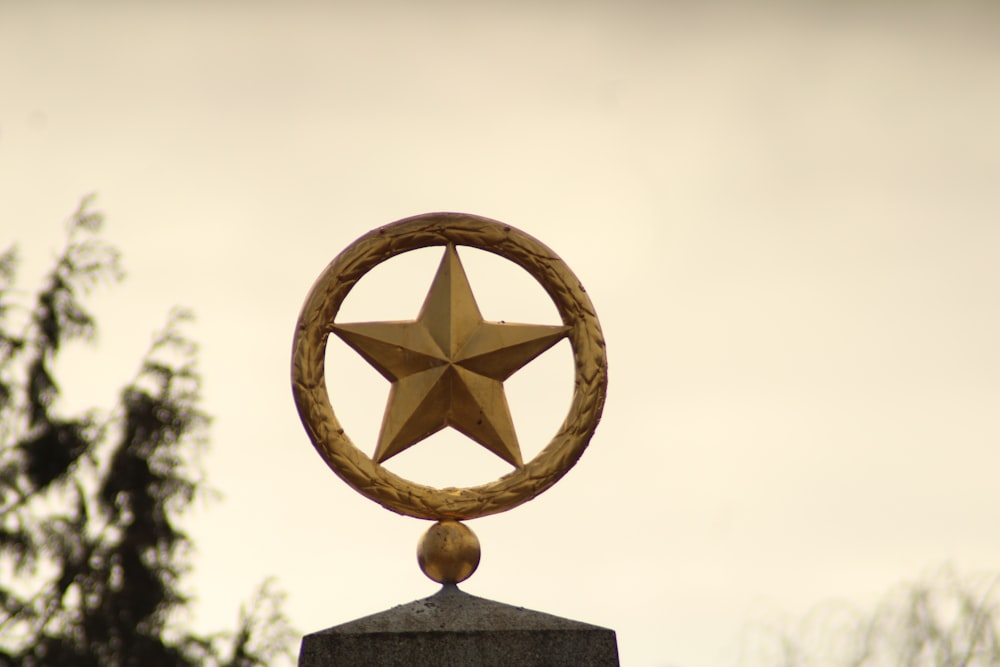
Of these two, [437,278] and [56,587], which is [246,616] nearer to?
[56,587]

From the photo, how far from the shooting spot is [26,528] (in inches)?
507

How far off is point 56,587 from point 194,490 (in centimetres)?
134

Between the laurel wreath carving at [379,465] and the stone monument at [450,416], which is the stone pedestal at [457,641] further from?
the laurel wreath carving at [379,465]

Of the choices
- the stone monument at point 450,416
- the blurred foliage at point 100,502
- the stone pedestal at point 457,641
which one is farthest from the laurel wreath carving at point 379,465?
the blurred foliage at point 100,502

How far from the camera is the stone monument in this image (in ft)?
18.7

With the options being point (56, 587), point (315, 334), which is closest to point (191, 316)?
point (56, 587)

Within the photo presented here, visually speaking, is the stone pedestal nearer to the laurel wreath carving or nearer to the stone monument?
the stone monument

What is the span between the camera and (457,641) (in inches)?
223

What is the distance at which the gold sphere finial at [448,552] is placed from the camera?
5.82 meters

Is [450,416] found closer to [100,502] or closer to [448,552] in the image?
[448,552]

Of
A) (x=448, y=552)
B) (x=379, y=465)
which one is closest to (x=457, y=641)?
(x=448, y=552)

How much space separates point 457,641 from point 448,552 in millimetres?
324

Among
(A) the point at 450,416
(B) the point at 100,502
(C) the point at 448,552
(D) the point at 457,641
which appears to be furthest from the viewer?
(B) the point at 100,502

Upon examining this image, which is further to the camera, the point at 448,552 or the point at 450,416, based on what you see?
the point at 450,416
